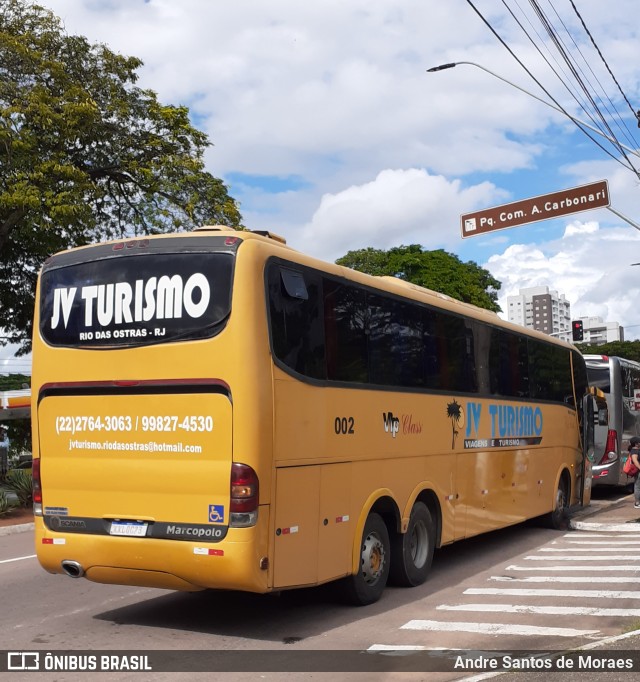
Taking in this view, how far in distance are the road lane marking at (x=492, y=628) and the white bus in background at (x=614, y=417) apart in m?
14.3

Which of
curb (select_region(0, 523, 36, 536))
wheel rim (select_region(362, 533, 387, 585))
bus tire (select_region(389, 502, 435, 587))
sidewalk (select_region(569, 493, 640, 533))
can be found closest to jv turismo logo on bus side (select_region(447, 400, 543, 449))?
bus tire (select_region(389, 502, 435, 587))

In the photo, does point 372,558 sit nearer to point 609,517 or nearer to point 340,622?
point 340,622

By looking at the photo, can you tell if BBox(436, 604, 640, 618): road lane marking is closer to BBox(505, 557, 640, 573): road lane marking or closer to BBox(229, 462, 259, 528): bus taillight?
BBox(505, 557, 640, 573): road lane marking

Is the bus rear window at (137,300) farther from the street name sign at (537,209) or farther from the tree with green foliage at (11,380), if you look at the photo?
the tree with green foliage at (11,380)

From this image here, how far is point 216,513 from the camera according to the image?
7.07 m

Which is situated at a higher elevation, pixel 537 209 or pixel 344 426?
pixel 537 209

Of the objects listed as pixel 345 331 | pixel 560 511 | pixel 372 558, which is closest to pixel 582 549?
pixel 560 511

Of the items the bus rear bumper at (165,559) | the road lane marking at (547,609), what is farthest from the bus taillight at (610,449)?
the bus rear bumper at (165,559)

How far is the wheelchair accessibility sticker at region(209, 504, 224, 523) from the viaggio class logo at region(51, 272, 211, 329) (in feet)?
5.22

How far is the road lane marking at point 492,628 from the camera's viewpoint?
296 inches

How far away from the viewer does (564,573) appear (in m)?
10.8

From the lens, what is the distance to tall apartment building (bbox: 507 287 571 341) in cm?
14225

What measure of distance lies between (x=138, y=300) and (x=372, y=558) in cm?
352

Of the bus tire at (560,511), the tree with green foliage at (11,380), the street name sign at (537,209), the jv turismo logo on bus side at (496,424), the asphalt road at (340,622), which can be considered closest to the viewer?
the asphalt road at (340,622)
